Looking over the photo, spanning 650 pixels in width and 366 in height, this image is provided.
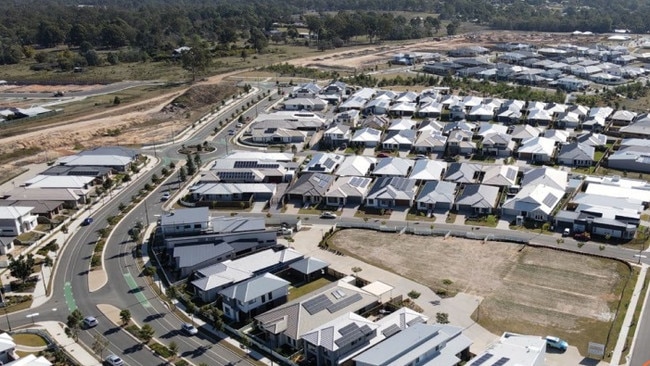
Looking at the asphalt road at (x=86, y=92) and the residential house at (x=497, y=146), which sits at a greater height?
the residential house at (x=497, y=146)

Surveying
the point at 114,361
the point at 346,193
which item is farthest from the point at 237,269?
the point at 346,193

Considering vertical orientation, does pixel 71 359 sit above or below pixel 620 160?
below

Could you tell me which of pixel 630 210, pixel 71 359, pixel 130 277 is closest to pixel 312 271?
pixel 130 277

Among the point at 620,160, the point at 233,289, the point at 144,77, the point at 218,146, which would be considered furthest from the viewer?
the point at 144,77

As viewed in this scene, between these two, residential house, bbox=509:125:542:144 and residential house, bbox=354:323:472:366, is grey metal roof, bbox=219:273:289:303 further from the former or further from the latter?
residential house, bbox=509:125:542:144

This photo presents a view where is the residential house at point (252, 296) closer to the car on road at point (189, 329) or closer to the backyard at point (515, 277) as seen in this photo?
the car on road at point (189, 329)

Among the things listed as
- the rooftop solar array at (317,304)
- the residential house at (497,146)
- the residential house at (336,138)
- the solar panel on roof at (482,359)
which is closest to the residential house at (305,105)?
the residential house at (336,138)

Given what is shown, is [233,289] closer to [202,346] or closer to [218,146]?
[202,346]
